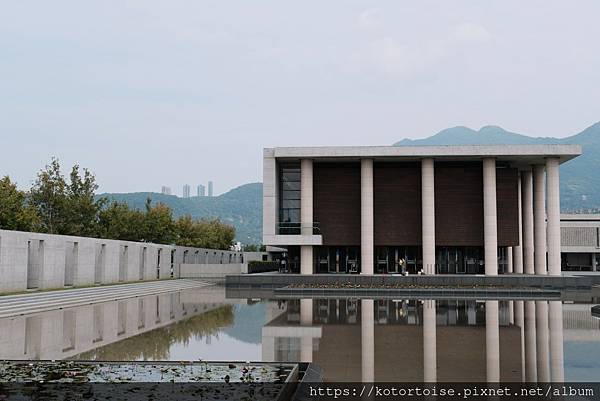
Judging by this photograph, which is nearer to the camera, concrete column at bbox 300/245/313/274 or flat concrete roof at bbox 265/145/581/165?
flat concrete roof at bbox 265/145/581/165

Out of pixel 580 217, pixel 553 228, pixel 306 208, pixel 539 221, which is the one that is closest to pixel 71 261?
pixel 306 208

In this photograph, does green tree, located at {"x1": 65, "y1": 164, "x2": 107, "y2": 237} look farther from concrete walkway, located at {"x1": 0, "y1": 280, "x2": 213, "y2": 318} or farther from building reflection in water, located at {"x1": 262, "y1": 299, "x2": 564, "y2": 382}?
building reflection in water, located at {"x1": 262, "y1": 299, "x2": 564, "y2": 382}

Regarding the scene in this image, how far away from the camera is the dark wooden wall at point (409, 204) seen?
47.4m

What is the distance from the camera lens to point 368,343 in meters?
15.6

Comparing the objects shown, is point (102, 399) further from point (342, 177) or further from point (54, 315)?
point (342, 177)

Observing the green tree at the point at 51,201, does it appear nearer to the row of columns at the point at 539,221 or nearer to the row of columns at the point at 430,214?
the row of columns at the point at 430,214

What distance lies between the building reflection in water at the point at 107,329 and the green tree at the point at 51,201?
111ft

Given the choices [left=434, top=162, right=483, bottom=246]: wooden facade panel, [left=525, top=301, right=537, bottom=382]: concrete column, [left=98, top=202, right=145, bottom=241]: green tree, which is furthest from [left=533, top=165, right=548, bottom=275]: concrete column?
[left=98, top=202, right=145, bottom=241]: green tree

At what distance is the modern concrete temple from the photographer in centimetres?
4600

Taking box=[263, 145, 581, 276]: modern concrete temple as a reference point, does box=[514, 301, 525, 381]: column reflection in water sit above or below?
below

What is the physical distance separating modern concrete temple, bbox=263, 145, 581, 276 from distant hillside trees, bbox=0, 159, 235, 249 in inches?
799

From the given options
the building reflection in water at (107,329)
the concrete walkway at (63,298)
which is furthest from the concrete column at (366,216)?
the building reflection in water at (107,329)

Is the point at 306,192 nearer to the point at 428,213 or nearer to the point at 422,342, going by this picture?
the point at 428,213

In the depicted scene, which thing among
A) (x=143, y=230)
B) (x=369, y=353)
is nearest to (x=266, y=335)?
(x=369, y=353)
